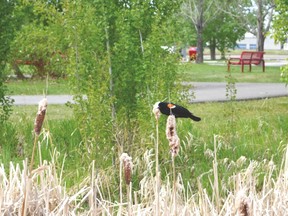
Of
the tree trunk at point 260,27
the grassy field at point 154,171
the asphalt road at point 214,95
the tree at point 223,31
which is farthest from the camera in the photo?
the tree at point 223,31

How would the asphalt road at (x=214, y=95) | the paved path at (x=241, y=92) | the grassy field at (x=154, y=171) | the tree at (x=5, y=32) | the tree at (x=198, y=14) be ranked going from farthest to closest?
1. the tree at (x=198, y=14)
2. the paved path at (x=241, y=92)
3. the asphalt road at (x=214, y=95)
4. the tree at (x=5, y=32)
5. the grassy field at (x=154, y=171)

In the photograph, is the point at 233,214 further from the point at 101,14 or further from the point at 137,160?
the point at 101,14

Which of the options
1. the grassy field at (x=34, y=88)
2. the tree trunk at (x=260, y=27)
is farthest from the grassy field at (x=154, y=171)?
the tree trunk at (x=260, y=27)

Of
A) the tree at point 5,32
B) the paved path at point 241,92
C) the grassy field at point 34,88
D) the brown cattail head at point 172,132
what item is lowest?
the paved path at point 241,92

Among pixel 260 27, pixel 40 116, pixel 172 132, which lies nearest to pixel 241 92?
pixel 172 132

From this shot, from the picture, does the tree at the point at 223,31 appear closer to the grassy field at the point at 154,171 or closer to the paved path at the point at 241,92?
the paved path at the point at 241,92

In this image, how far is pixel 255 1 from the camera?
1389 inches

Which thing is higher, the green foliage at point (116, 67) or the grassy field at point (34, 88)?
the green foliage at point (116, 67)

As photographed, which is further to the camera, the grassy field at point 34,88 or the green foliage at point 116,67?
the grassy field at point 34,88

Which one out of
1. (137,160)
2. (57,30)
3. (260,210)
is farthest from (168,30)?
(260,210)

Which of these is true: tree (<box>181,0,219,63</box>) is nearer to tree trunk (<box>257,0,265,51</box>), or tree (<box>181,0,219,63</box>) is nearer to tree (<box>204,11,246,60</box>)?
tree trunk (<box>257,0,265,51</box>)

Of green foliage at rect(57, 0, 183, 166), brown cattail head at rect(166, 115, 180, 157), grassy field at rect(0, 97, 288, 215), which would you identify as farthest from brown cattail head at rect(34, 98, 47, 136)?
green foliage at rect(57, 0, 183, 166)

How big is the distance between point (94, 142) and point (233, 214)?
7.59ft

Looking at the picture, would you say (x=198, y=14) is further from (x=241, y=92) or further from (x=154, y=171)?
(x=154, y=171)
